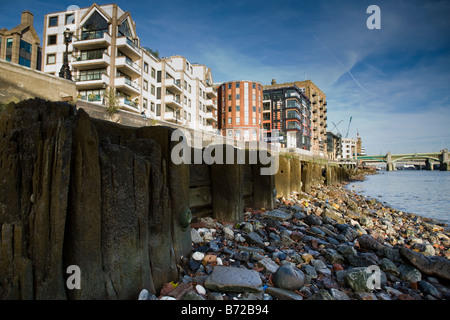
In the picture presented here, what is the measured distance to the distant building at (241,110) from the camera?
70.5 metres

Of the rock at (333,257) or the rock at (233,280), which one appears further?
the rock at (333,257)

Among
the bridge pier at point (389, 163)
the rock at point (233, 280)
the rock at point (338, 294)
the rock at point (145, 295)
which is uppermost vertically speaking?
the bridge pier at point (389, 163)

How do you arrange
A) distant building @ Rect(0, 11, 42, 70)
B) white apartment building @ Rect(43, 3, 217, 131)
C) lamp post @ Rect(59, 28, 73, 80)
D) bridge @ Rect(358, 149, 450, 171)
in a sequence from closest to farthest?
1. lamp post @ Rect(59, 28, 73, 80)
2. white apartment building @ Rect(43, 3, 217, 131)
3. distant building @ Rect(0, 11, 42, 70)
4. bridge @ Rect(358, 149, 450, 171)

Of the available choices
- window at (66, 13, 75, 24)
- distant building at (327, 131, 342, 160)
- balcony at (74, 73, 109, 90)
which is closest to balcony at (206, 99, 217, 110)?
balcony at (74, 73, 109, 90)

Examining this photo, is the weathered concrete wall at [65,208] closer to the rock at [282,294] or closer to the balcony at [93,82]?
the rock at [282,294]

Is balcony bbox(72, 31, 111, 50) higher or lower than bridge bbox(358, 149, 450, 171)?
higher

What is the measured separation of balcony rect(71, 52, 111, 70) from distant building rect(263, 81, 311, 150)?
55.6 meters

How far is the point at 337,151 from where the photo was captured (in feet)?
518

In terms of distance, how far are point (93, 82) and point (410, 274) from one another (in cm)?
3697

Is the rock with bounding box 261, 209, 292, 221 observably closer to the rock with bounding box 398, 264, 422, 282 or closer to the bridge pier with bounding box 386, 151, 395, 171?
the rock with bounding box 398, 264, 422, 282

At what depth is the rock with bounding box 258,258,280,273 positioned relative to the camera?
317cm

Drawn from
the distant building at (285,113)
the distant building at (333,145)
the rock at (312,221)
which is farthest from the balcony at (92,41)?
the distant building at (333,145)

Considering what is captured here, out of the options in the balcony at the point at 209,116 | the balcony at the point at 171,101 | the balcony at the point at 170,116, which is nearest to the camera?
the balcony at the point at 171,101

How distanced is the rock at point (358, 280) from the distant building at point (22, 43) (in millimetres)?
56811
